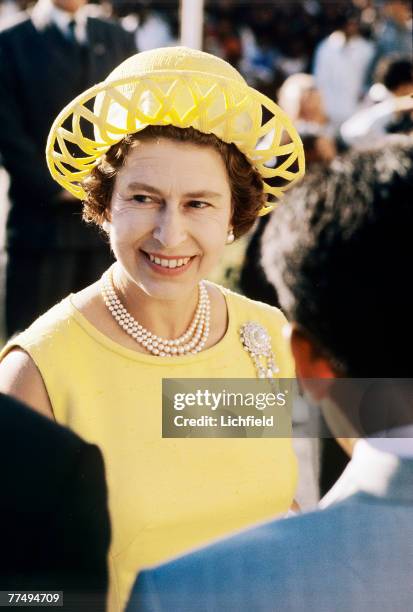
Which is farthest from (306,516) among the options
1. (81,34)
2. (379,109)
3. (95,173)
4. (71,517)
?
(379,109)

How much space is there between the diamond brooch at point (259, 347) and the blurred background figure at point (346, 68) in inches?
141

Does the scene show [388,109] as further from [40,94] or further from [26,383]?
[26,383]

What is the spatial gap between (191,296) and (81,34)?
124cm

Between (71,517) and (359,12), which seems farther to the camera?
(359,12)

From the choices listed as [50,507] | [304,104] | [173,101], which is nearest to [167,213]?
[173,101]

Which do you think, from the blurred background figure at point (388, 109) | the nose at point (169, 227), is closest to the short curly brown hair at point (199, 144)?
the nose at point (169, 227)

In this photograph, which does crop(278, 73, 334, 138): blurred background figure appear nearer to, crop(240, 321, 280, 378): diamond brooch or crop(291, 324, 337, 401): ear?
crop(240, 321, 280, 378): diamond brooch

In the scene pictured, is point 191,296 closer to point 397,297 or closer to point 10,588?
point 10,588

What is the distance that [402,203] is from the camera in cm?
78

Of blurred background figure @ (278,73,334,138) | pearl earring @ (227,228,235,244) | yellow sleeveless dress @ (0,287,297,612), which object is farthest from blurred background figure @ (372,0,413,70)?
yellow sleeveless dress @ (0,287,297,612)

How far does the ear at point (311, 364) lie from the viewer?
2.67 ft

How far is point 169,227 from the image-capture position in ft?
4.22

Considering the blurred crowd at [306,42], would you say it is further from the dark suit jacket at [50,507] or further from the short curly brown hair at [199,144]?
the dark suit jacket at [50,507]

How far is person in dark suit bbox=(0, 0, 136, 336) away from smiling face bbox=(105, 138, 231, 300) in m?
1.04
